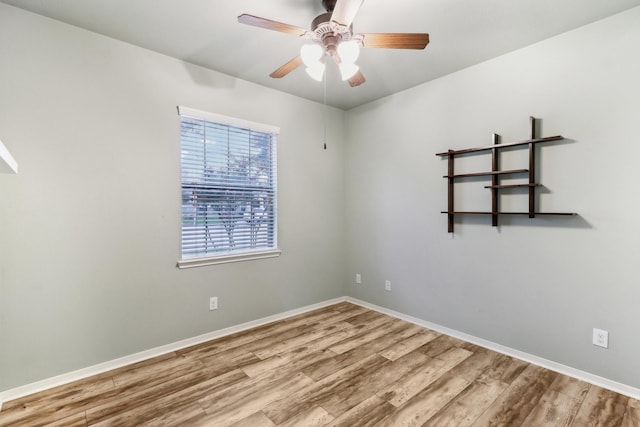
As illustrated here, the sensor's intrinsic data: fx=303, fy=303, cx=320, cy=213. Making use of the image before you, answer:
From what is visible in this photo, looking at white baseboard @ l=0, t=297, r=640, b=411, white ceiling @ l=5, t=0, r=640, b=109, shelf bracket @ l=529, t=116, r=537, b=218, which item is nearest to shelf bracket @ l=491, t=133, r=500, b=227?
shelf bracket @ l=529, t=116, r=537, b=218

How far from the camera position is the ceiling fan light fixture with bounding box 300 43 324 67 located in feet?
5.95

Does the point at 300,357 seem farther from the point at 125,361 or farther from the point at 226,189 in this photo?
the point at 226,189

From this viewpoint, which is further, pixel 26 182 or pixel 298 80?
pixel 298 80

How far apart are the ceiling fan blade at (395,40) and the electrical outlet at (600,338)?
2326 mm

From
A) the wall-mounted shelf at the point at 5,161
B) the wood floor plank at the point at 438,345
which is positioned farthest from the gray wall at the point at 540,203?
the wall-mounted shelf at the point at 5,161

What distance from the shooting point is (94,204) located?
2.31m

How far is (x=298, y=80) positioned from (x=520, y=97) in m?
2.01

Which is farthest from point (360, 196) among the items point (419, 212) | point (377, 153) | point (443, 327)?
point (443, 327)

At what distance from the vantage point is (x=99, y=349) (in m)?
2.32

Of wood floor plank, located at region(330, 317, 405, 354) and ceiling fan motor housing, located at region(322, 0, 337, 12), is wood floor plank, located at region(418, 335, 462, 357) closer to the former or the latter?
wood floor plank, located at region(330, 317, 405, 354)

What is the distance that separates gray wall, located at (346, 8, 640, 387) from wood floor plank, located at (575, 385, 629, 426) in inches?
6.3

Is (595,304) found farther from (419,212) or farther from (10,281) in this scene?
(10,281)

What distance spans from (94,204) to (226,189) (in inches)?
42.1

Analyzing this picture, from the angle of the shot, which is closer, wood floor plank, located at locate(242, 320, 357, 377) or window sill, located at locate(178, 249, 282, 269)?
wood floor plank, located at locate(242, 320, 357, 377)
